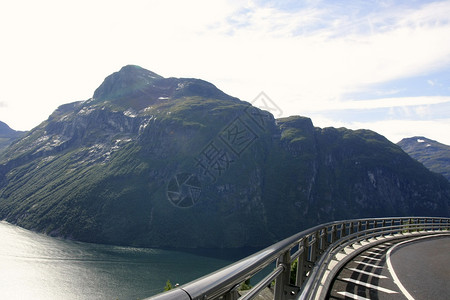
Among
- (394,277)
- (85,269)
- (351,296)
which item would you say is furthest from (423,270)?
(85,269)

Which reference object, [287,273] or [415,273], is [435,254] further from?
[287,273]

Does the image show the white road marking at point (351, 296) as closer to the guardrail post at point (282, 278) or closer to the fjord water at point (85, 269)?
the guardrail post at point (282, 278)

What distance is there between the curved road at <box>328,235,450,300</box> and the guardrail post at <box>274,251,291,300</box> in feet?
12.4

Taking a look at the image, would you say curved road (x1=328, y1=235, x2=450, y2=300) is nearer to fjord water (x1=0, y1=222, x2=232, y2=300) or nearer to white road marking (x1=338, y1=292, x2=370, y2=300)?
white road marking (x1=338, y1=292, x2=370, y2=300)

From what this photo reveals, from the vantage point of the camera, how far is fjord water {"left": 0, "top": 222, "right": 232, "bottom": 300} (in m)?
105

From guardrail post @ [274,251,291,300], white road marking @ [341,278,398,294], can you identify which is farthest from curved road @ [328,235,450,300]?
guardrail post @ [274,251,291,300]

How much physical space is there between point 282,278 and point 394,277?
8247 mm

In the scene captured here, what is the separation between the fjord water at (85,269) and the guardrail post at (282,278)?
347ft

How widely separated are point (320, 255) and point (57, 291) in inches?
4708

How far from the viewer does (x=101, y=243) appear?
19888 centimetres

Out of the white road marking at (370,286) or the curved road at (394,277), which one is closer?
the curved road at (394,277)

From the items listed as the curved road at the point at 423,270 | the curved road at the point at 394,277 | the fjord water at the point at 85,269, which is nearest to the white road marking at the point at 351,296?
the curved road at the point at 394,277

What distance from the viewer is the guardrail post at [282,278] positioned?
192 inches

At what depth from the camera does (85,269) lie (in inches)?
5212
